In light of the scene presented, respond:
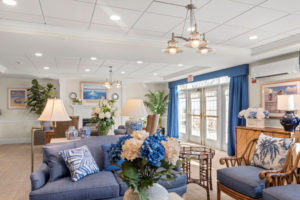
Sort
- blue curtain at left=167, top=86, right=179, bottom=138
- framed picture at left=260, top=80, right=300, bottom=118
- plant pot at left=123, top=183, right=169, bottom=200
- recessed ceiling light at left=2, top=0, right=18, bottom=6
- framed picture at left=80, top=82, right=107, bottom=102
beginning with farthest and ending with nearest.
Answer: blue curtain at left=167, top=86, right=179, bottom=138 → framed picture at left=80, top=82, right=107, bottom=102 → framed picture at left=260, top=80, right=300, bottom=118 → recessed ceiling light at left=2, top=0, right=18, bottom=6 → plant pot at left=123, top=183, right=169, bottom=200

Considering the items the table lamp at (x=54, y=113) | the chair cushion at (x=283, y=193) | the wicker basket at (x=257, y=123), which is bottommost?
the chair cushion at (x=283, y=193)

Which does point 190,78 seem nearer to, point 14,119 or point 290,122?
point 290,122

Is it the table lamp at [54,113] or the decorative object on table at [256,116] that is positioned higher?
the table lamp at [54,113]

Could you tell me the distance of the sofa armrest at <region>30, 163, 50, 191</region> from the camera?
2240 mm

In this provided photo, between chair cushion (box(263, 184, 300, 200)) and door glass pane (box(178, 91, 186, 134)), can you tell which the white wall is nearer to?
door glass pane (box(178, 91, 186, 134))

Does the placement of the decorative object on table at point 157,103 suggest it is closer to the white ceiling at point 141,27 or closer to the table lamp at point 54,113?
the white ceiling at point 141,27

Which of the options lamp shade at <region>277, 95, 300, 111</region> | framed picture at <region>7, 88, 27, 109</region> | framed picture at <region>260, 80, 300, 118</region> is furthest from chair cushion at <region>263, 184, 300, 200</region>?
framed picture at <region>7, 88, 27, 109</region>

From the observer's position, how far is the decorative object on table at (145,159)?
1.24 m

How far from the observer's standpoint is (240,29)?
11.6 feet

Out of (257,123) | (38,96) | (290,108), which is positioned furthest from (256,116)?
(38,96)

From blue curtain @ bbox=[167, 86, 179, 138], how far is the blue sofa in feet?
20.2

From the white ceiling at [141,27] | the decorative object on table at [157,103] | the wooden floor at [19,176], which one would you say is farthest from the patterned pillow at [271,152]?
the decorative object on table at [157,103]

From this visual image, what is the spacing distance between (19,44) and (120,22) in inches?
73.6

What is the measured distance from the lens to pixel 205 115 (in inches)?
291
